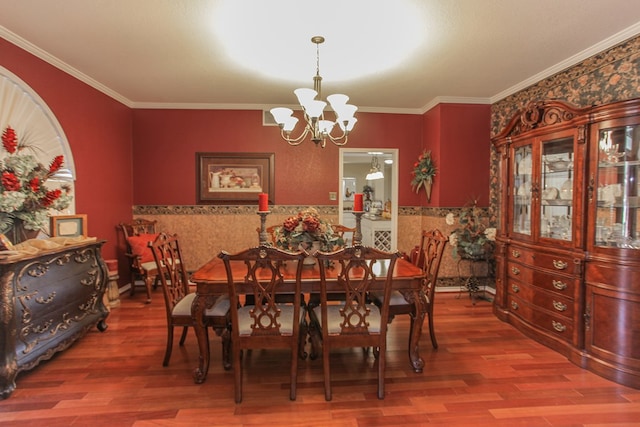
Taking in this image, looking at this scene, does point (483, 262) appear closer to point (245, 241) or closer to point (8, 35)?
point (245, 241)

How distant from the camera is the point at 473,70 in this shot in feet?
10.8

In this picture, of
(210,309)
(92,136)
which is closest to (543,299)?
(210,309)

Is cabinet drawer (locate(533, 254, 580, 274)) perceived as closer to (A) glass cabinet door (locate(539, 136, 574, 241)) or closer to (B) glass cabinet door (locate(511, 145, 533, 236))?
(A) glass cabinet door (locate(539, 136, 574, 241))

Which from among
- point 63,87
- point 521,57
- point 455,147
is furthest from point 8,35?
point 455,147

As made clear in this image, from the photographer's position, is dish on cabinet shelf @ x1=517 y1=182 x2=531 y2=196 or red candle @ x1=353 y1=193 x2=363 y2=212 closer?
red candle @ x1=353 y1=193 x2=363 y2=212

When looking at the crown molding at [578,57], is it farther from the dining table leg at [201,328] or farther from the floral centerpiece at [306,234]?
the dining table leg at [201,328]

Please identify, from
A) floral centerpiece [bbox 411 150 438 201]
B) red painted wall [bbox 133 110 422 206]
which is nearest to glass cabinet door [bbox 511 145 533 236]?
floral centerpiece [bbox 411 150 438 201]

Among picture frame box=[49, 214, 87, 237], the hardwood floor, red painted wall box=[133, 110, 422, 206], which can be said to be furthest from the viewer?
red painted wall box=[133, 110, 422, 206]

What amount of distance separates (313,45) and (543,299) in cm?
292

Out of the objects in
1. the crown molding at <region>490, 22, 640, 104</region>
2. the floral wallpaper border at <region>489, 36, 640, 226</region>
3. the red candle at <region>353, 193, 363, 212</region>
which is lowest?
the red candle at <region>353, 193, 363, 212</region>

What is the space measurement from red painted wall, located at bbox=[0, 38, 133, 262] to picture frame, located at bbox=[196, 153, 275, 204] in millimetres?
946

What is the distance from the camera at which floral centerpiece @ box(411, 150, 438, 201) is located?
441cm

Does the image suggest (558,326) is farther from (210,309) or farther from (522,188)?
(210,309)

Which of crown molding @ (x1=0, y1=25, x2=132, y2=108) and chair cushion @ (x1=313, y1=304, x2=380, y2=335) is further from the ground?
crown molding @ (x1=0, y1=25, x2=132, y2=108)
